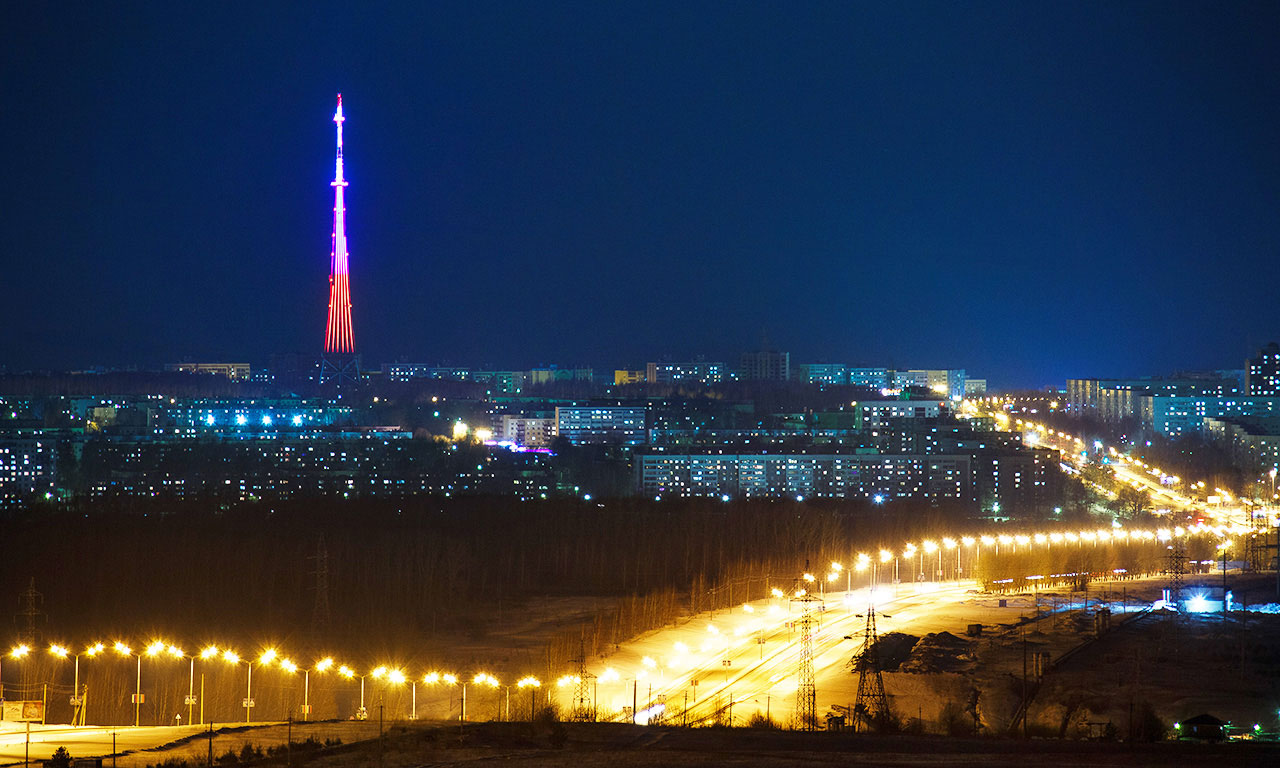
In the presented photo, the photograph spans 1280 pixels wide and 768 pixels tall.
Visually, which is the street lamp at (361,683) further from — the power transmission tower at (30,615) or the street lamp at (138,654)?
the power transmission tower at (30,615)

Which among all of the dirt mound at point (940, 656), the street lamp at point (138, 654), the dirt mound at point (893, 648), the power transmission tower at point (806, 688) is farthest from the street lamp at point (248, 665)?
the dirt mound at point (940, 656)

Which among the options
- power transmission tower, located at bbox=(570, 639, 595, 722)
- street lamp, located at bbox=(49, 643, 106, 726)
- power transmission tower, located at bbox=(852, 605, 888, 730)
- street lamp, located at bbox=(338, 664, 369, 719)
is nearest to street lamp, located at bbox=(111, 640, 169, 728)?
street lamp, located at bbox=(49, 643, 106, 726)

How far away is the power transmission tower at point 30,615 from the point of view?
1278cm

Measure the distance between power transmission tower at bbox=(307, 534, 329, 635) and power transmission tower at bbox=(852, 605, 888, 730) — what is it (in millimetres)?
5411

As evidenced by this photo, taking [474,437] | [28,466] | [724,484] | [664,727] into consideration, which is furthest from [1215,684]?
[474,437]

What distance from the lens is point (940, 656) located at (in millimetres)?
12930

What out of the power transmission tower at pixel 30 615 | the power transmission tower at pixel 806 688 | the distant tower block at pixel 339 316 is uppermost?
the distant tower block at pixel 339 316

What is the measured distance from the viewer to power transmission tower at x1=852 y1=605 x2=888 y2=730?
10453mm

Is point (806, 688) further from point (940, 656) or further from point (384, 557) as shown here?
point (384, 557)

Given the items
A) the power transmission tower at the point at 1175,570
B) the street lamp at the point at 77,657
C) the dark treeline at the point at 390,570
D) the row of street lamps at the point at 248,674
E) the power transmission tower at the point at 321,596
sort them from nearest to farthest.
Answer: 1. the street lamp at the point at 77,657
2. the row of street lamps at the point at 248,674
3. the dark treeline at the point at 390,570
4. the power transmission tower at the point at 321,596
5. the power transmission tower at the point at 1175,570

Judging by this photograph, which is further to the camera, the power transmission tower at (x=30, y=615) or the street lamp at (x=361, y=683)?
the power transmission tower at (x=30, y=615)

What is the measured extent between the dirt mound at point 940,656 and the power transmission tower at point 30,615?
7542 mm

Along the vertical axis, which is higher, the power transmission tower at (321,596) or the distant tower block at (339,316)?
the distant tower block at (339,316)

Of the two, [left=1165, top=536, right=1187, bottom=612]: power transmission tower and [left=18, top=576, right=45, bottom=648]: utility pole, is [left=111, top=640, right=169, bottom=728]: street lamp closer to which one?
[left=18, top=576, right=45, bottom=648]: utility pole
